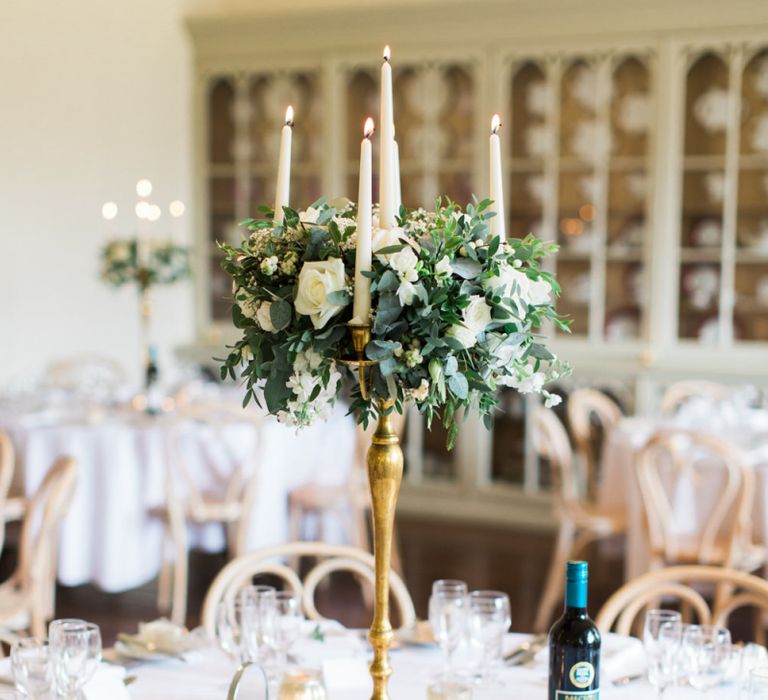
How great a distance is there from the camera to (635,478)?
3637 mm

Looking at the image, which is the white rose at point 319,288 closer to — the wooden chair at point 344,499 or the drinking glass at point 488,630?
the drinking glass at point 488,630

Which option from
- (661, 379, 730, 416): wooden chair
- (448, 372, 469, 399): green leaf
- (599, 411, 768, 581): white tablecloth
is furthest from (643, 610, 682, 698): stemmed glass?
(661, 379, 730, 416): wooden chair

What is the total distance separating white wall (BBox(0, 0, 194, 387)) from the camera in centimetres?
523

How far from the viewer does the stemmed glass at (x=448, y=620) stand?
174cm

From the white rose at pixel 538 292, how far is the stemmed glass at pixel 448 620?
562 mm

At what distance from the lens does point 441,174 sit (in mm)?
6160

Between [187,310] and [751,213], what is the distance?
11.1 ft

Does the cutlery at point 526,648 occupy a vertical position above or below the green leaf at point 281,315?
below

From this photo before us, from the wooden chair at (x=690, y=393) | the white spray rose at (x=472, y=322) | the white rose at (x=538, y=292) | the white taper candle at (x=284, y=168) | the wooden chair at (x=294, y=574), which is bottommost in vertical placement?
the wooden chair at (x=294, y=574)

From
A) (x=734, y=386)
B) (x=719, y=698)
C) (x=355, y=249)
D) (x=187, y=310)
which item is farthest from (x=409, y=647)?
(x=187, y=310)

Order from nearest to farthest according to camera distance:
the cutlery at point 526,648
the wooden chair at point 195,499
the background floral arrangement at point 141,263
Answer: the cutlery at point 526,648 → the wooden chair at point 195,499 → the background floral arrangement at point 141,263

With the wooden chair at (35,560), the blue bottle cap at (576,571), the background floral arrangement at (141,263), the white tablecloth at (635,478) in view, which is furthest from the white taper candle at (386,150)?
the background floral arrangement at (141,263)

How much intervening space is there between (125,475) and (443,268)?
9.64 ft

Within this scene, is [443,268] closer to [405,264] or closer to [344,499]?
[405,264]
